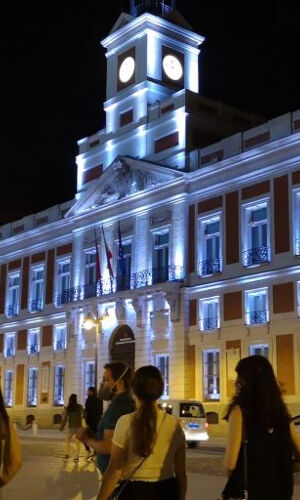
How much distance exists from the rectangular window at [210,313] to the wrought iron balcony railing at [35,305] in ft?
42.7

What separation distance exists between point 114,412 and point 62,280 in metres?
34.8

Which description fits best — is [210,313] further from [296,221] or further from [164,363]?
[296,221]

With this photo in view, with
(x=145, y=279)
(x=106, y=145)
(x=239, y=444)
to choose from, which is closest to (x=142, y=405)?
(x=239, y=444)

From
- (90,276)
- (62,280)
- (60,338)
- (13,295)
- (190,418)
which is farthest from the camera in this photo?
(13,295)

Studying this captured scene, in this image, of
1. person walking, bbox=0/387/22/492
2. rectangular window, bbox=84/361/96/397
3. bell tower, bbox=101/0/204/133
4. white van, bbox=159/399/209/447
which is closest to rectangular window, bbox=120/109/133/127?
bell tower, bbox=101/0/204/133

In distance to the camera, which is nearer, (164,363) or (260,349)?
(260,349)

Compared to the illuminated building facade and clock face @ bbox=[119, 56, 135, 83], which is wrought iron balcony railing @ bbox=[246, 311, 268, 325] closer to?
the illuminated building facade

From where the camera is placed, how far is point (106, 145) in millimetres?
38562

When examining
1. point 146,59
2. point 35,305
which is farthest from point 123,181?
point 35,305

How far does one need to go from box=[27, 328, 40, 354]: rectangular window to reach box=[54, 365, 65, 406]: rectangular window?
2.60m

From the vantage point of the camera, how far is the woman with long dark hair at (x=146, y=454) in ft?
15.1

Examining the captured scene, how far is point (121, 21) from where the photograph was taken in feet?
130

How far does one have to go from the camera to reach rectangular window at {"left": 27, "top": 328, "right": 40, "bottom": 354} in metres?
41.5

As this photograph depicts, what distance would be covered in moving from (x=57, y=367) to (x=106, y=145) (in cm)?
1226
